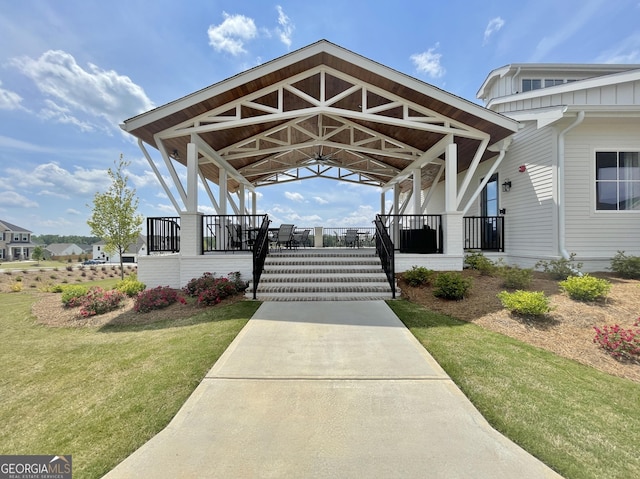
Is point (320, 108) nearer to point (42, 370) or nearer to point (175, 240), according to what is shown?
point (175, 240)

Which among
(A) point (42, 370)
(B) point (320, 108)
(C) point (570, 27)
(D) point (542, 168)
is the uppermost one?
(C) point (570, 27)

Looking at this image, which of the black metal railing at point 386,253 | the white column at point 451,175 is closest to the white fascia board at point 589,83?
the white column at point 451,175

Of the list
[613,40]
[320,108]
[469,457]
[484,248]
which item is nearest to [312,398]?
[469,457]

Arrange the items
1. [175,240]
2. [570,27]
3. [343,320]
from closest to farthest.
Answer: [343,320], [175,240], [570,27]

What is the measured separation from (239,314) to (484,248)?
8140mm

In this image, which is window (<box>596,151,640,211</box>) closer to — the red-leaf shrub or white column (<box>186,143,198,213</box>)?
the red-leaf shrub

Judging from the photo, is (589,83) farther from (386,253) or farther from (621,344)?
(621,344)

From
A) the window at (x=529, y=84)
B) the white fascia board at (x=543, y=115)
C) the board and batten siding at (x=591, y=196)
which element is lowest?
the board and batten siding at (x=591, y=196)

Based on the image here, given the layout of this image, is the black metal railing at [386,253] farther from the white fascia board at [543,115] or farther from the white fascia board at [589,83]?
the white fascia board at [589,83]

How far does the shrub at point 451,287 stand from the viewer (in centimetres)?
554

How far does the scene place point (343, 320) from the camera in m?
4.78

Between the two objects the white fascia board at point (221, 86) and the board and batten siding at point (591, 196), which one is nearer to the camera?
the white fascia board at point (221, 86)

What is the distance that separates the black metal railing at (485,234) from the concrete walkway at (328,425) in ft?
23.0

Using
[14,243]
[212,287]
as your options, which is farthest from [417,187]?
[14,243]
